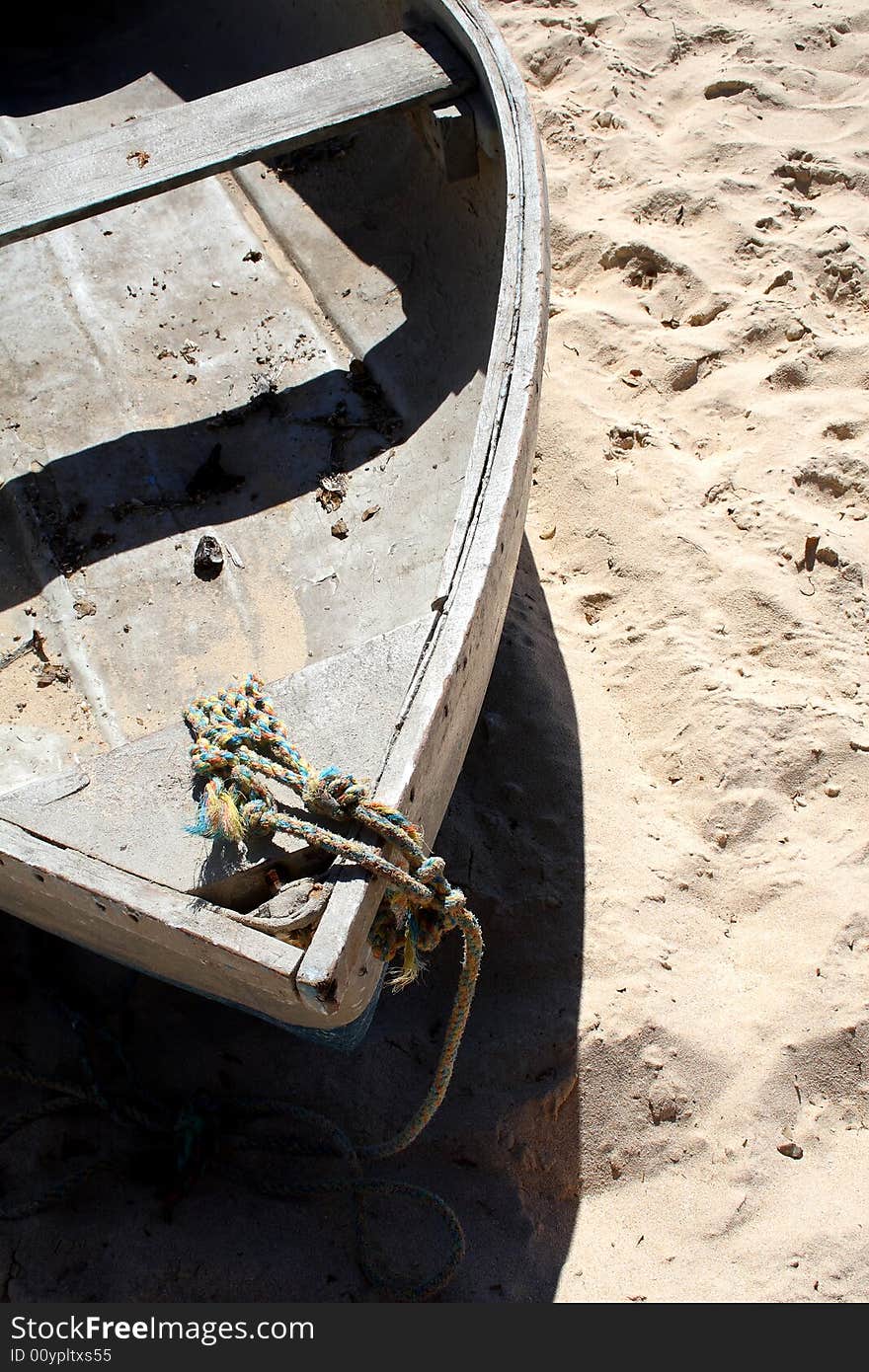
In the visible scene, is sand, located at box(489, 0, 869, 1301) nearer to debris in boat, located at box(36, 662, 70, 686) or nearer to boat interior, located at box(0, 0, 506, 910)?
boat interior, located at box(0, 0, 506, 910)

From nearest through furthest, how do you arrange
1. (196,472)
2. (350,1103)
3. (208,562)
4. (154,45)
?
(350,1103) → (208,562) → (196,472) → (154,45)

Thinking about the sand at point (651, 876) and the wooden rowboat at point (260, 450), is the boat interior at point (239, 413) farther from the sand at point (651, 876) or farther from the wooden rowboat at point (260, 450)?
the sand at point (651, 876)

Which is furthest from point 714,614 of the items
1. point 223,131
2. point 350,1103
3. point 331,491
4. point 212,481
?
point 223,131

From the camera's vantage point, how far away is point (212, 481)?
3.34 metres

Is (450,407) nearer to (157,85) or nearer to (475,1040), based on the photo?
(475,1040)

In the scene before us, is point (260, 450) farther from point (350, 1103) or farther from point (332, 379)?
point (350, 1103)

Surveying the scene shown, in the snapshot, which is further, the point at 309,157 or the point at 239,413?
the point at 309,157

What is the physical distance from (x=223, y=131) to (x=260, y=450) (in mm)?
877

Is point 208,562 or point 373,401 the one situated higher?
point 373,401

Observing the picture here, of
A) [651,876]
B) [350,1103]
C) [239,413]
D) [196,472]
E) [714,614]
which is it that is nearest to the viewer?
[350,1103]

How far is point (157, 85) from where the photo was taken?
14.6 ft

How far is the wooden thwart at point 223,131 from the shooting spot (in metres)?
3.21

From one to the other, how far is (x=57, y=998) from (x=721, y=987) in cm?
148

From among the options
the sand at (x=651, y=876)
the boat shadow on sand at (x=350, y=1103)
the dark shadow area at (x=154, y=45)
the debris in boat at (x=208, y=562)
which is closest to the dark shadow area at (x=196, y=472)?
Result: the debris in boat at (x=208, y=562)
